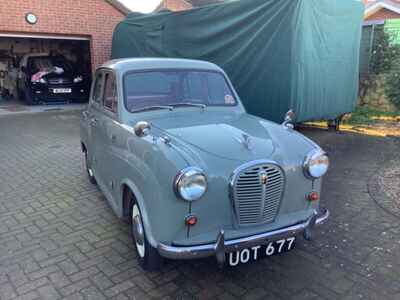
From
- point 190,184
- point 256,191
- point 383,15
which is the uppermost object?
point 383,15

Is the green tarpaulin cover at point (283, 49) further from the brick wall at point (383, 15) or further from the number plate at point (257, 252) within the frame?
the brick wall at point (383, 15)

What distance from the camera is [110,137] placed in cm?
345

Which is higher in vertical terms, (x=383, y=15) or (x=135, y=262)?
(x=383, y=15)

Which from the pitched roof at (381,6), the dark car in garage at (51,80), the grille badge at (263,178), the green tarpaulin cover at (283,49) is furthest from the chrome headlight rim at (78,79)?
the grille badge at (263,178)

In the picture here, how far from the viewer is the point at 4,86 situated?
51.8ft

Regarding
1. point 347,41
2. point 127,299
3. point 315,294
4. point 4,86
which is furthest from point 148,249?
point 4,86

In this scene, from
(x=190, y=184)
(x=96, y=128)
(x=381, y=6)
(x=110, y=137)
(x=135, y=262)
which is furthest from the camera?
(x=381, y=6)

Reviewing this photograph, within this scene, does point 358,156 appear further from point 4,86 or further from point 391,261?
point 4,86

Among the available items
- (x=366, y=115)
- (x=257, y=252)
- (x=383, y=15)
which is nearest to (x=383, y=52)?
(x=366, y=115)

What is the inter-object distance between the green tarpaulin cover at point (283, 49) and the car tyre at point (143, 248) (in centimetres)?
436

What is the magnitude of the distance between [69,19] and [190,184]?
10831 millimetres

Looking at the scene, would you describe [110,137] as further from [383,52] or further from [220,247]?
[383,52]

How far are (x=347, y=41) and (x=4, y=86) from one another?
14.9 meters

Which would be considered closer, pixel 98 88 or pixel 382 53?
pixel 98 88
